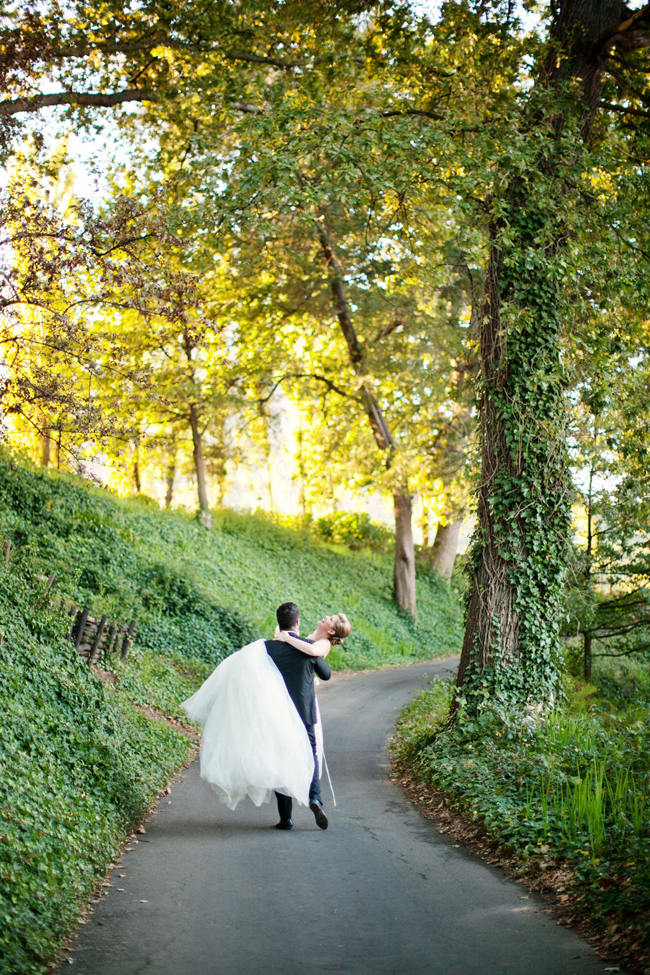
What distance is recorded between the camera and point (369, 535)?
1620 inches

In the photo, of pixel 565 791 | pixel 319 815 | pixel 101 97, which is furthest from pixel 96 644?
pixel 101 97

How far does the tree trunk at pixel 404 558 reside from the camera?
106 feet

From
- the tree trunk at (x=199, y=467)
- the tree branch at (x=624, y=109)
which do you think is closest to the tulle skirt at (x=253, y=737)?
the tree branch at (x=624, y=109)

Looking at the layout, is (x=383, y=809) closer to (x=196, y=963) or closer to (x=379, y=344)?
(x=196, y=963)

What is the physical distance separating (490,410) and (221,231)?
4427 mm

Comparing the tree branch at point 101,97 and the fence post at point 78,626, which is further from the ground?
the tree branch at point 101,97

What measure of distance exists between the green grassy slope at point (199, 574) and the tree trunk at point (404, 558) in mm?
596

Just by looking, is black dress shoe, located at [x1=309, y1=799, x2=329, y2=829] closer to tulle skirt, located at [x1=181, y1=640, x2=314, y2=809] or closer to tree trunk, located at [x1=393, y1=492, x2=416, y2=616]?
tulle skirt, located at [x1=181, y1=640, x2=314, y2=809]

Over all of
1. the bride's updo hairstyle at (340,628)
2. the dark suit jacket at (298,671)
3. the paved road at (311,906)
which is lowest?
the paved road at (311,906)

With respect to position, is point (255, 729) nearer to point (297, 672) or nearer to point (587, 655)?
point (297, 672)

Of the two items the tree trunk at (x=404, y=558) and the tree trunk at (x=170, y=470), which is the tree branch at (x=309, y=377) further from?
the tree trunk at (x=170, y=470)

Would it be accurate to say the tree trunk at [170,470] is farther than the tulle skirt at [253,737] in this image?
Yes

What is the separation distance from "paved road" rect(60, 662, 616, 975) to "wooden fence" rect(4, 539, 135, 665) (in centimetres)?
389

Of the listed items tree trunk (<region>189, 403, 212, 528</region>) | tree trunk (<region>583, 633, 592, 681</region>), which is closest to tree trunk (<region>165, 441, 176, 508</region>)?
tree trunk (<region>189, 403, 212, 528</region>)
